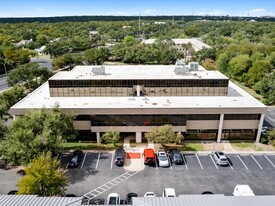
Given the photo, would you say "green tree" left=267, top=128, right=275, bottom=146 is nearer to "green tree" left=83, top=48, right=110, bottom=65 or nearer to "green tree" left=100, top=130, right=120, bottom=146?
"green tree" left=100, top=130, right=120, bottom=146

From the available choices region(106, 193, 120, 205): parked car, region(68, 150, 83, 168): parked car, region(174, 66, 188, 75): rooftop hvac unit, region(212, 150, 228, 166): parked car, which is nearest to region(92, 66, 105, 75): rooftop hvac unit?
region(174, 66, 188, 75): rooftop hvac unit

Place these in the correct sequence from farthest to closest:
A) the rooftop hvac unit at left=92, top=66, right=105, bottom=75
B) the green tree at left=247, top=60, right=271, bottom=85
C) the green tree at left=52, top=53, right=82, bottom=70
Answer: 1. the green tree at left=52, top=53, right=82, bottom=70
2. the green tree at left=247, top=60, right=271, bottom=85
3. the rooftop hvac unit at left=92, top=66, right=105, bottom=75

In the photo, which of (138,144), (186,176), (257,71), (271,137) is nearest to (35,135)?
(138,144)

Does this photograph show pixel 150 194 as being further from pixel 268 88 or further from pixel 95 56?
pixel 95 56

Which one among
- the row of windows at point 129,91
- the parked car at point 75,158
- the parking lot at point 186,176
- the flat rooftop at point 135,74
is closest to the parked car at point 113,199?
the parking lot at point 186,176

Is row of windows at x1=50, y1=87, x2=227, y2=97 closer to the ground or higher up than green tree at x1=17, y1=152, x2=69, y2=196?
higher up

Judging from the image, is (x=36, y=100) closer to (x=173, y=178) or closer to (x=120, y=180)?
(x=120, y=180)
